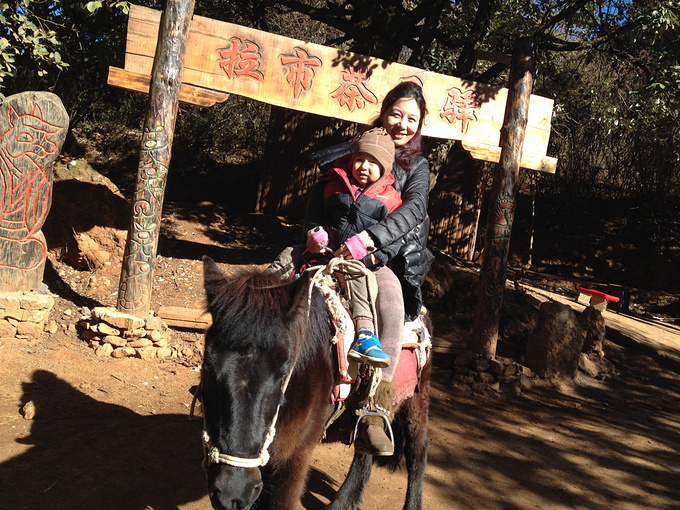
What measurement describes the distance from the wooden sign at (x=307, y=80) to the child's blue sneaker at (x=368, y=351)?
12.3ft

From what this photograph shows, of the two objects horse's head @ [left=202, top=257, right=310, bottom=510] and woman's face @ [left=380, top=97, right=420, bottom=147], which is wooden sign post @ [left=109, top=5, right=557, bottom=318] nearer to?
woman's face @ [left=380, top=97, right=420, bottom=147]

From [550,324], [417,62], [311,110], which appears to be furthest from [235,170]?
[550,324]

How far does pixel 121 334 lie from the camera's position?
220 inches

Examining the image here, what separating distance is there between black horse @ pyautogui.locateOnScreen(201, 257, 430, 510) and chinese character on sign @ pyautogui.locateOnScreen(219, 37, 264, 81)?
3842 millimetres

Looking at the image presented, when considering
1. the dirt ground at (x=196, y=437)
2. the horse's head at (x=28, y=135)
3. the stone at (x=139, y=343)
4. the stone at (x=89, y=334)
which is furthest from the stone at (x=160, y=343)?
the horse's head at (x=28, y=135)

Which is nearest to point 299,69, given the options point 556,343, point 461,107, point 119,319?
point 461,107

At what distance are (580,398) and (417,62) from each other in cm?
594

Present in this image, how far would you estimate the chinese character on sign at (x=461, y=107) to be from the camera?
20.6 ft

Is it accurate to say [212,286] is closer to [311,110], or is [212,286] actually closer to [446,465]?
[446,465]

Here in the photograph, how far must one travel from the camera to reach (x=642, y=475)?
473 centimetres

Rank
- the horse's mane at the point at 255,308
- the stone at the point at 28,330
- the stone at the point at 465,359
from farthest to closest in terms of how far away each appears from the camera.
→ the stone at the point at 465,359, the stone at the point at 28,330, the horse's mane at the point at 255,308

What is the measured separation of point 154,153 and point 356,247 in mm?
3556

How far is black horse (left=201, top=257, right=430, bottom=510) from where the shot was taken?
6.70ft

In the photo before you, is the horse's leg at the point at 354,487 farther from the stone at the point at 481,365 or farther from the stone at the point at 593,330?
the stone at the point at 593,330
